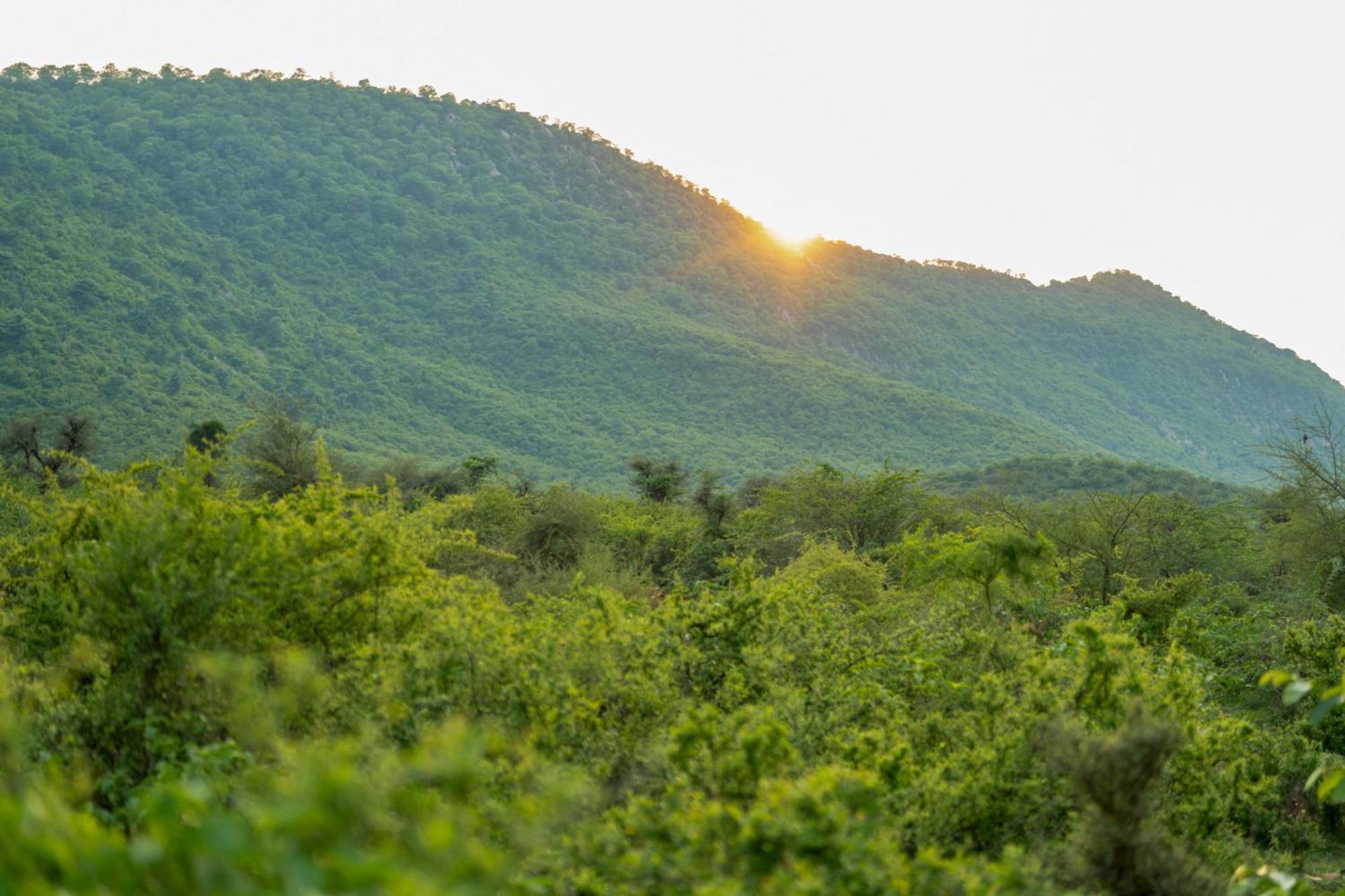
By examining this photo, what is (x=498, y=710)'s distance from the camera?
7.07 meters

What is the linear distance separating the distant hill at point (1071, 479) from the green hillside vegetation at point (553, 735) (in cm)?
5160

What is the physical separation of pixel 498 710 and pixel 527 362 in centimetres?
8134

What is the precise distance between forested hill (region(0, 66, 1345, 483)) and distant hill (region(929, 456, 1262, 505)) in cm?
869

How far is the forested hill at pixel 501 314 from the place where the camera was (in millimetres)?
71562

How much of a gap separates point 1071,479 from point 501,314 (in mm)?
46764

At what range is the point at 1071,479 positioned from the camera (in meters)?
67.1

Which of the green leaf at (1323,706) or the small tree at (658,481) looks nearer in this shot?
the green leaf at (1323,706)

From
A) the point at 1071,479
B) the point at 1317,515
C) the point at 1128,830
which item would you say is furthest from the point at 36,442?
the point at 1071,479

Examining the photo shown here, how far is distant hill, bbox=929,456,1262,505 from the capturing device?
62.9 metres

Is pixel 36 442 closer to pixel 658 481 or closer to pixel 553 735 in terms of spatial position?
pixel 658 481

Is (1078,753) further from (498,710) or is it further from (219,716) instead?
(219,716)

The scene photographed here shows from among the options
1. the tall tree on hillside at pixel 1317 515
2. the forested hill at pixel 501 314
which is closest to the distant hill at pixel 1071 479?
the forested hill at pixel 501 314

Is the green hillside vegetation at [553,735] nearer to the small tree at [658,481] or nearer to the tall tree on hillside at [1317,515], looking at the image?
the tall tree on hillside at [1317,515]

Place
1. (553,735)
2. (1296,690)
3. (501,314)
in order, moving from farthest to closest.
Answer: (501,314) < (553,735) < (1296,690)
